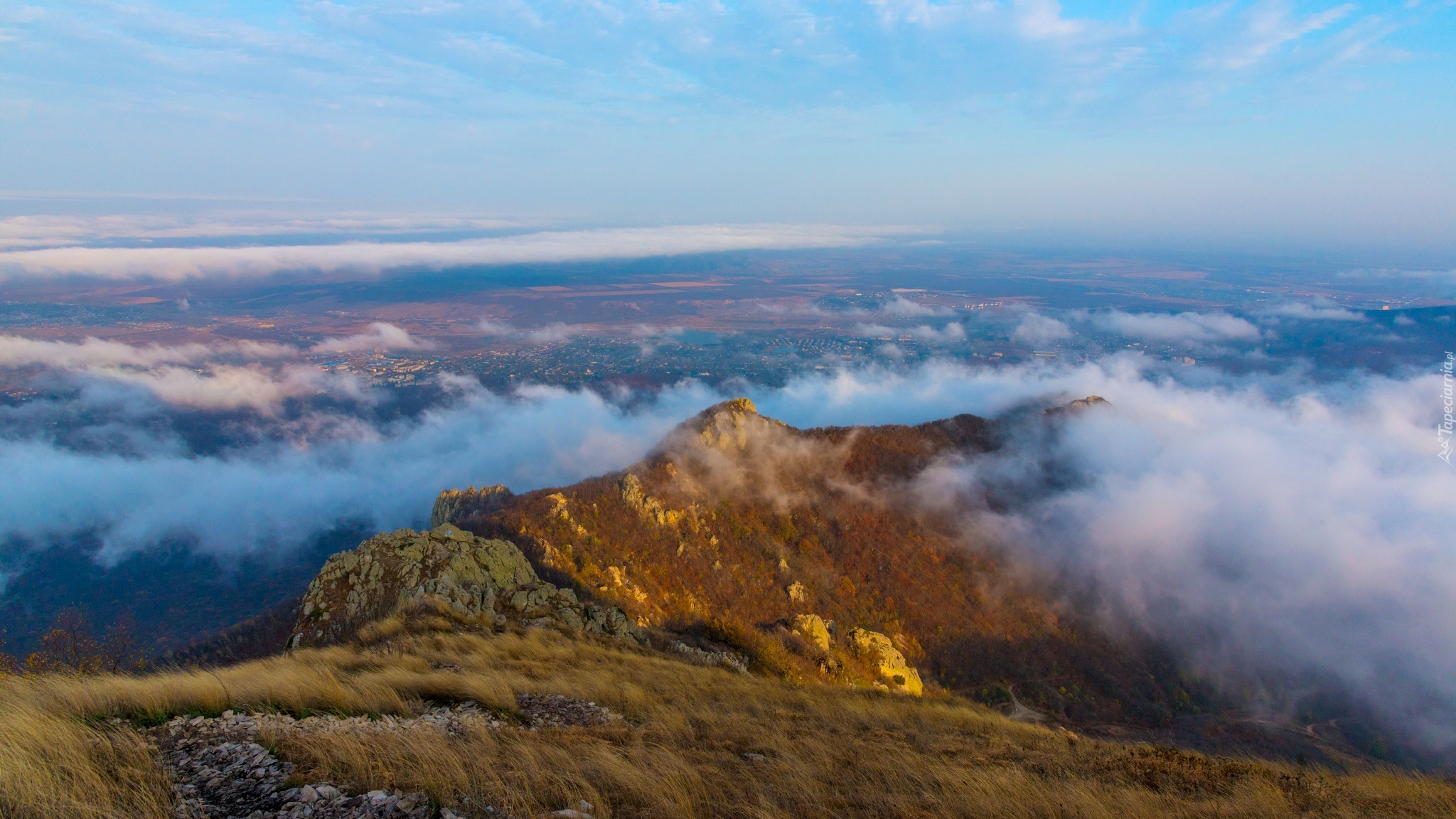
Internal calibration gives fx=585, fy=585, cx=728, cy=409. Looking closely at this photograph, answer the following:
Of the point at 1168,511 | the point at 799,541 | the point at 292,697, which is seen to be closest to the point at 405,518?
the point at 799,541

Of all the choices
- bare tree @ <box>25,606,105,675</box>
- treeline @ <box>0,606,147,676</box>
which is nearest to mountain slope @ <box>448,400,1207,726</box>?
treeline @ <box>0,606,147,676</box>

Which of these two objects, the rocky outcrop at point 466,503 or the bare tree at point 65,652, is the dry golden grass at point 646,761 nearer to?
the bare tree at point 65,652

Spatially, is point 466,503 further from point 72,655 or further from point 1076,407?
point 1076,407

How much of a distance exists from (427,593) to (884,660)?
2285 cm

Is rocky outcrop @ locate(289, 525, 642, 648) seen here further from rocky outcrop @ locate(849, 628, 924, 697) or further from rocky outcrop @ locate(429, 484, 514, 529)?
rocky outcrop @ locate(429, 484, 514, 529)

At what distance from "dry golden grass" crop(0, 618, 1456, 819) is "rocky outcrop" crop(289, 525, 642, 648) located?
5579mm

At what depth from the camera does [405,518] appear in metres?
111

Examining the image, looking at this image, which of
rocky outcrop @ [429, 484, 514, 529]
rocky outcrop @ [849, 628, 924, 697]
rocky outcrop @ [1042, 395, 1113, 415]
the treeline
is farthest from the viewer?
rocky outcrop @ [1042, 395, 1113, 415]

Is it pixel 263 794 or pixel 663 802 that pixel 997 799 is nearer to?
pixel 663 802

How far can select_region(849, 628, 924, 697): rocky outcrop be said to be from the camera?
1150 inches

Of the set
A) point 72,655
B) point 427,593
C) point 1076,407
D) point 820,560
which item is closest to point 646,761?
point 427,593

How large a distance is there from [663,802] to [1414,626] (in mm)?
109442

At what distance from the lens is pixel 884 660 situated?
30.3 metres

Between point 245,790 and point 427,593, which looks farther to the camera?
point 427,593
